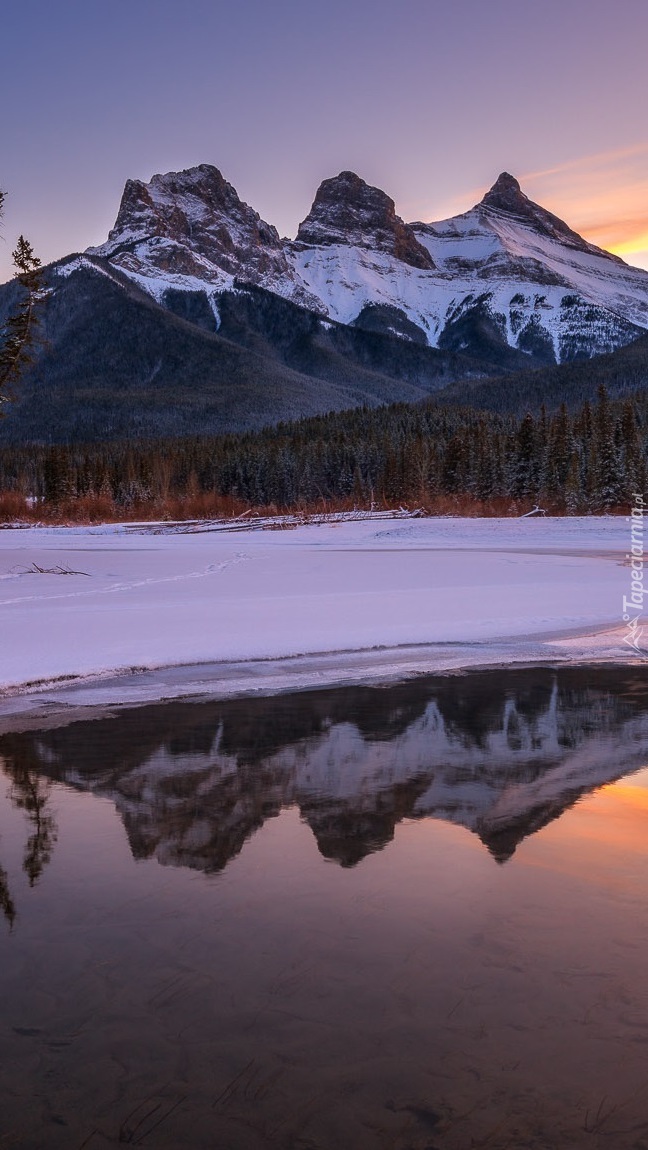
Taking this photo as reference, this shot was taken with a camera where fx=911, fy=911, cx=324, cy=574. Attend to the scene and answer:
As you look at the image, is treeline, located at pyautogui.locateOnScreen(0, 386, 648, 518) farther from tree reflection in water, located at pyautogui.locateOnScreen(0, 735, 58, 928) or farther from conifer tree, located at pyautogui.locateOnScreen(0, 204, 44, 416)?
tree reflection in water, located at pyautogui.locateOnScreen(0, 735, 58, 928)

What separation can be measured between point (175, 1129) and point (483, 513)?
61.0 metres

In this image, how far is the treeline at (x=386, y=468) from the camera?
74.1 metres

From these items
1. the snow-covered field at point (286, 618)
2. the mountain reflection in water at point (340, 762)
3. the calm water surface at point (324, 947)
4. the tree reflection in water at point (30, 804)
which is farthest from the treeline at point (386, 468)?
the calm water surface at point (324, 947)

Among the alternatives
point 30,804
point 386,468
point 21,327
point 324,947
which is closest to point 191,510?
point 386,468

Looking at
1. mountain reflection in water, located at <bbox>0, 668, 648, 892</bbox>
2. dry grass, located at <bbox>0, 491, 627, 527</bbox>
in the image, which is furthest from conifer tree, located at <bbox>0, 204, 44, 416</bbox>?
dry grass, located at <bbox>0, 491, 627, 527</bbox>

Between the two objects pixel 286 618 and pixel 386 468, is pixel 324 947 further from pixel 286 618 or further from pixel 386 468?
pixel 386 468

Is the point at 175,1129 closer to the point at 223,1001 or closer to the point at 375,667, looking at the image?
the point at 223,1001

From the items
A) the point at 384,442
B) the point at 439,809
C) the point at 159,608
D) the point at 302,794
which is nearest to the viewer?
the point at 439,809

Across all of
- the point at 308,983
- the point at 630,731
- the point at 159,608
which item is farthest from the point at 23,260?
the point at 308,983

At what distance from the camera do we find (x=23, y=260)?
26938 mm

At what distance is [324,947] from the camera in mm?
5070

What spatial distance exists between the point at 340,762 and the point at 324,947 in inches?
155

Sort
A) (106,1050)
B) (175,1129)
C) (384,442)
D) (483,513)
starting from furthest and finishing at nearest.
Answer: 1. (384,442)
2. (483,513)
3. (106,1050)
4. (175,1129)

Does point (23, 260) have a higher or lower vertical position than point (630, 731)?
higher
